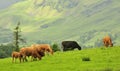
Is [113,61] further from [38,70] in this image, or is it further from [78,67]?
[38,70]

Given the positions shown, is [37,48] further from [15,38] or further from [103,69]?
[15,38]

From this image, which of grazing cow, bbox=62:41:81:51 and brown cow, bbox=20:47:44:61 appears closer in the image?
brown cow, bbox=20:47:44:61

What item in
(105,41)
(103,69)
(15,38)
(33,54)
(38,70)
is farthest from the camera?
(15,38)

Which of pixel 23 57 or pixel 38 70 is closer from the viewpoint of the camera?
pixel 38 70

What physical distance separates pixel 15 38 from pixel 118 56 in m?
Result: 71.7

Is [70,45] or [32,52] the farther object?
[70,45]

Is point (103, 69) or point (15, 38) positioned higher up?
point (15, 38)

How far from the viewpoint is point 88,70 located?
90.1ft

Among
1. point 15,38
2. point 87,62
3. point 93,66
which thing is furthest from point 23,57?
point 15,38

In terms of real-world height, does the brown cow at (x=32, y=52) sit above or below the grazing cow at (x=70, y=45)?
below

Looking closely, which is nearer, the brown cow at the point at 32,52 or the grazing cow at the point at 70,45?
the brown cow at the point at 32,52

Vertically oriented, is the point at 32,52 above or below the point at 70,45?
below

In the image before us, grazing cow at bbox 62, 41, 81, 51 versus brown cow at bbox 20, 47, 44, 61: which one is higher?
grazing cow at bbox 62, 41, 81, 51

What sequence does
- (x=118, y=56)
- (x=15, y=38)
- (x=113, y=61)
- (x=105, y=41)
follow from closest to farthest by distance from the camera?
(x=113, y=61) → (x=118, y=56) → (x=105, y=41) → (x=15, y=38)
